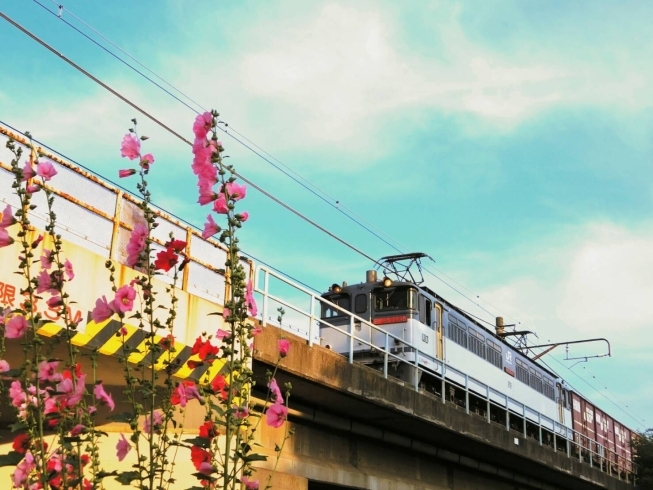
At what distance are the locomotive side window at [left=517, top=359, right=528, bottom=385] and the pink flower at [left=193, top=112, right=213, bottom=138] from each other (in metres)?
27.5

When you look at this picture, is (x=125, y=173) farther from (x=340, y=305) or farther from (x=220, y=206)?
(x=340, y=305)

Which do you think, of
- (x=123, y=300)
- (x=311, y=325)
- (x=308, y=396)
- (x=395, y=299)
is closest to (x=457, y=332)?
(x=395, y=299)

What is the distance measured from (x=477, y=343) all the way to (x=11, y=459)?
23017 millimetres

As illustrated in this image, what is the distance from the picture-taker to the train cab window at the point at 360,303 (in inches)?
859

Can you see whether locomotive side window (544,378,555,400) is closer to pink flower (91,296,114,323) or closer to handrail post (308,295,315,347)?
handrail post (308,295,315,347)

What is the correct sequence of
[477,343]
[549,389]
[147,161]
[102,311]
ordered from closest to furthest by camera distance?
[102,311]
[147,161]
[477,343]
[549,389]

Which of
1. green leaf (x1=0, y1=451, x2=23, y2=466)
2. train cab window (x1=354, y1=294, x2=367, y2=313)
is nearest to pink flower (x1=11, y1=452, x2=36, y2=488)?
green leaf (x1=0, y1=451, x2=23, y2=466)

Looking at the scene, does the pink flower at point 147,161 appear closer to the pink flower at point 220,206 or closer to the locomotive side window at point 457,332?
the pink flower at point 220,206

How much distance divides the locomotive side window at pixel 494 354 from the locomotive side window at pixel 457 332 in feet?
7.71

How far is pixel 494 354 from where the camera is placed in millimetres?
26609

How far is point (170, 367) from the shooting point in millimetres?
3184

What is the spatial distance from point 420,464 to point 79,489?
14824mm

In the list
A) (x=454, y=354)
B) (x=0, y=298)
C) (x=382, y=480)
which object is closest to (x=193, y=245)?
(x=0, y=298)

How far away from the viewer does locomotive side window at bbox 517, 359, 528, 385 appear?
29.3 meters
